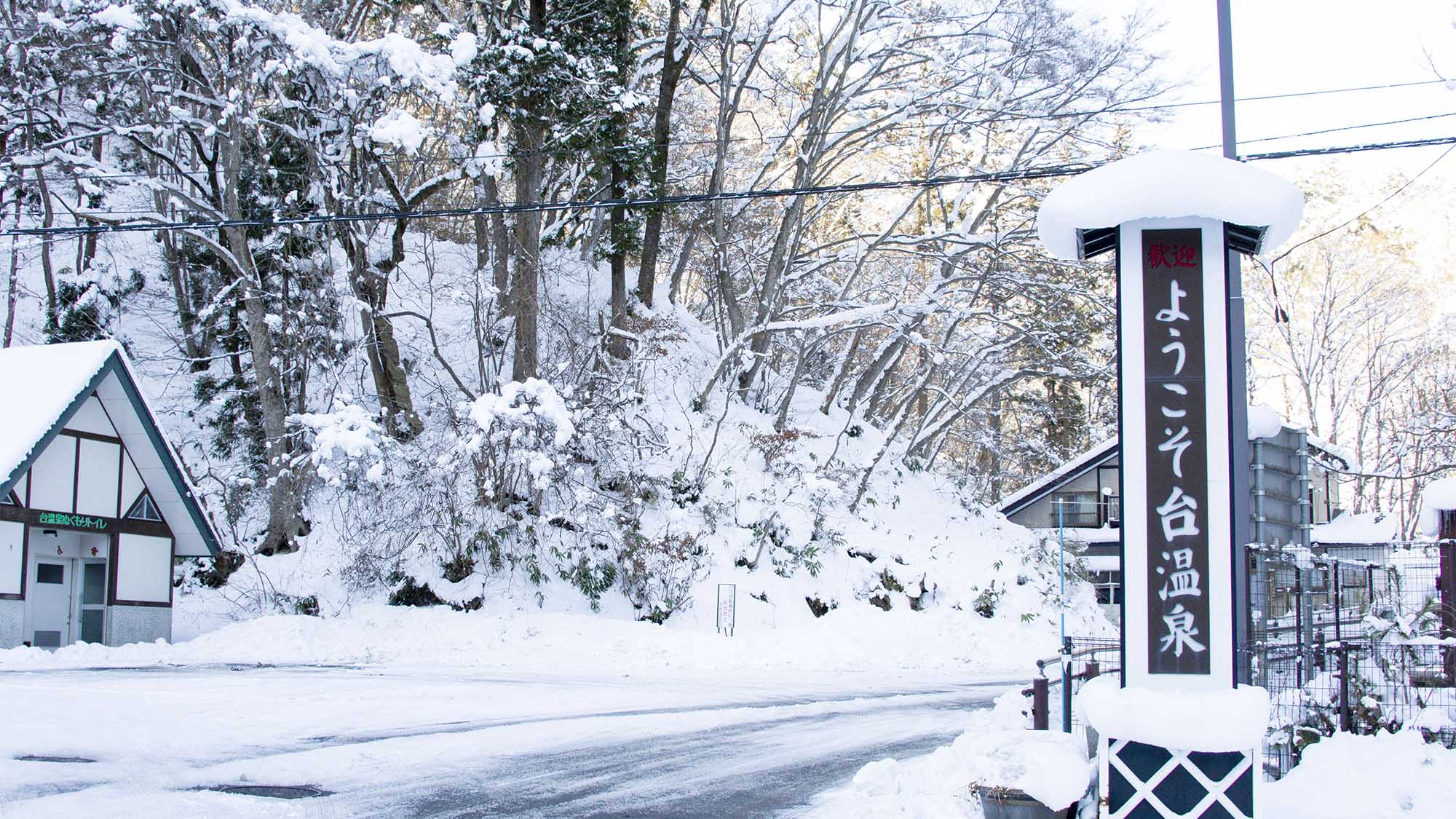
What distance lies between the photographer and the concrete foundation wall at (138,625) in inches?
821

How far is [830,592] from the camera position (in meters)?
25.3

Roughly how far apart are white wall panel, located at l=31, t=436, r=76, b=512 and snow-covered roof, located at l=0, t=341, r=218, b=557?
2.42 feet

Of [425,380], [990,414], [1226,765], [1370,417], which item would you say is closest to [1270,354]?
[1370,417]

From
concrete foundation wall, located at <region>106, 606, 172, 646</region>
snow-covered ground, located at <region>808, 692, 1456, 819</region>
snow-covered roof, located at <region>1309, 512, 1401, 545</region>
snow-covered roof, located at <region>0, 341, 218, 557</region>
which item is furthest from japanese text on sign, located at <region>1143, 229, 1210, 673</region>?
concrete foundation wall, located at <region>106, 606, 172, 646</region>

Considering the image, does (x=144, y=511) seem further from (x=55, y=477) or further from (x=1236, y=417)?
(x=1236, y=417)

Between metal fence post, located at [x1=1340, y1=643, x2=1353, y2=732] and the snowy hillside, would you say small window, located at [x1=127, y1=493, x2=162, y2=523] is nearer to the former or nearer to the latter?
the snowy hillside

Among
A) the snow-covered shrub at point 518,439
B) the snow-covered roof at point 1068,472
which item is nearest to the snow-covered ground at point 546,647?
the snow-covered shrub at point 518,439

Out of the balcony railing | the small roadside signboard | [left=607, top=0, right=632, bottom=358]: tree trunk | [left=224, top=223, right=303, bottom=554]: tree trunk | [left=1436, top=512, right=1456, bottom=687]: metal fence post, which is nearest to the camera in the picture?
[left=1436, top=512, right=1456, bottom=687]: metal fence post

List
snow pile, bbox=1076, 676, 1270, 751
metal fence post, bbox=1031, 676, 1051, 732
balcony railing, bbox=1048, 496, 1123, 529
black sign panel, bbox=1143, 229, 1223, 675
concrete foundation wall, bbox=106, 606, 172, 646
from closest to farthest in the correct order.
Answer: snow pile, bbox=1076, 676, 1270, 751, black sign panel, bbox=1143, 229, 1223, 675, metal fence post, bbox=1031, 676, 1051, 732, concrete foundation wall, bbox=106, 606, 172, 646, balcony railing, bbox=1048, 496, 1123, 529

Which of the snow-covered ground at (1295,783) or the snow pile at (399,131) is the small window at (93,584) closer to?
the snow pile at (399,131)

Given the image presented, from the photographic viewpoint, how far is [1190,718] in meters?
5.99

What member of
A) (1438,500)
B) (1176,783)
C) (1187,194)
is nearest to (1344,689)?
(1438,500)

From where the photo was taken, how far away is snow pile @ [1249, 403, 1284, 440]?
8.91 meters

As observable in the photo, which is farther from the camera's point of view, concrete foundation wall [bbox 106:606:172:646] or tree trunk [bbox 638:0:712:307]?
tree trunk [bbox 638:0:712:307]
